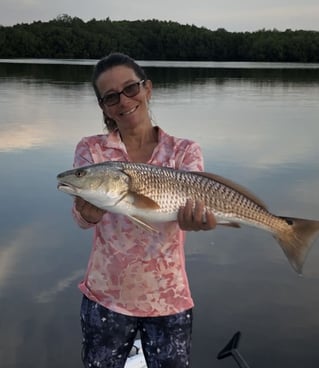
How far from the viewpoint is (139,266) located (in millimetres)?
2822

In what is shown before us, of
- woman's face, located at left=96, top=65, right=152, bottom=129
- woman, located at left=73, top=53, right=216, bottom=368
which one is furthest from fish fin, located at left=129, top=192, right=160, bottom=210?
woman's face, located at left=96, top=65, right=152, bottom=129

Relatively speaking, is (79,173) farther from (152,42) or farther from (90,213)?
(152,42)

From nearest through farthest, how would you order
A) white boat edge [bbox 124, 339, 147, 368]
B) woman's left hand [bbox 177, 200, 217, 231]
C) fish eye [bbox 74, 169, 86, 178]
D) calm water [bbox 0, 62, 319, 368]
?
1. woman's left hand [bbox 177, 200, 217, 231]
2. fish eye [bbox 74, 169, 86, 178]
3. white boat edge [bbox 124, 339, 147, 368]
4. calm water [bbox 0, 62, 319, 368]

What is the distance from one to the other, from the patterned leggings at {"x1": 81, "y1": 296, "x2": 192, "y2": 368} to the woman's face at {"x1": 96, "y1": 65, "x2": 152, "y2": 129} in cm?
96

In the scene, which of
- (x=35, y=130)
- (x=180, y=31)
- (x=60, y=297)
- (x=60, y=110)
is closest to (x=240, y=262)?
(x=60, y=297)

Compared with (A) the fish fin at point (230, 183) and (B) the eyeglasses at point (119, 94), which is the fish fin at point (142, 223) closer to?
(A) the fish fin at point (230, 183)

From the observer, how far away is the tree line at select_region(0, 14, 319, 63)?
324 ft

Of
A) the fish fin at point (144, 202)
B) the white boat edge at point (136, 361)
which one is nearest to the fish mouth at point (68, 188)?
the fish fin at point (144, 202)

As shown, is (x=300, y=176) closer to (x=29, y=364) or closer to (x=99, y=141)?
(x=29, y=364)

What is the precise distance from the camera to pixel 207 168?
41.5 ft

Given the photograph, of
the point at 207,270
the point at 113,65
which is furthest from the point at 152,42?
the point at 113,65

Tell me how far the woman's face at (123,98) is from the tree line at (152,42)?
96.5m

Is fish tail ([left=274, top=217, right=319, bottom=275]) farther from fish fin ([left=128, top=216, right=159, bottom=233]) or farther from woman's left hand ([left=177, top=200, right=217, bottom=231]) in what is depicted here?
fish fin ([left=128, top=216, right=159, bottom=233])

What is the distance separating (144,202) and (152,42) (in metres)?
102
